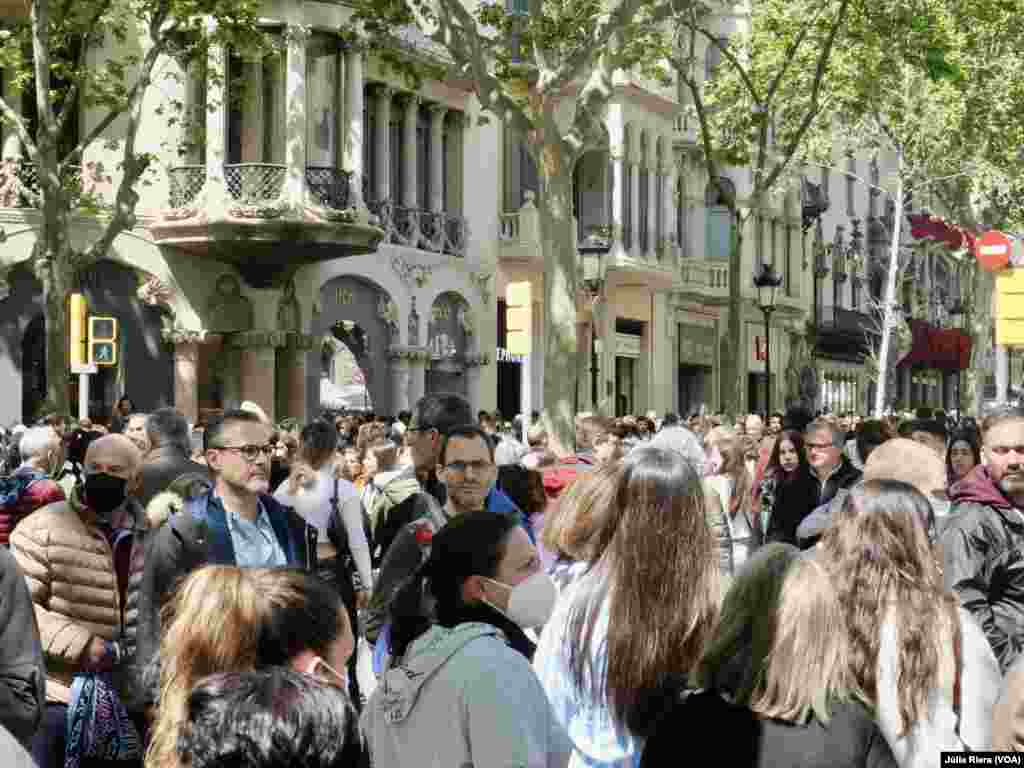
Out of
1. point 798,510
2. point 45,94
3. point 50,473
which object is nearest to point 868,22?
point 45,94

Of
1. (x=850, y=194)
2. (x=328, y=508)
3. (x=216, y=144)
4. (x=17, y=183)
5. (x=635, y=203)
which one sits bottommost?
(x=328, y=508)

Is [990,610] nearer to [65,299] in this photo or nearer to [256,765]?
[256,765]

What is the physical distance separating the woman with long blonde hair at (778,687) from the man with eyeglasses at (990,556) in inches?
102

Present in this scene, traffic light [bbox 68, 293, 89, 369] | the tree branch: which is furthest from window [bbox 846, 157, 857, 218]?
traffic light [bbox 68, 293, 89, 369]

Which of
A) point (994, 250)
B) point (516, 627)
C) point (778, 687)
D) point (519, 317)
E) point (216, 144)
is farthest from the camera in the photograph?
point (216, 144)

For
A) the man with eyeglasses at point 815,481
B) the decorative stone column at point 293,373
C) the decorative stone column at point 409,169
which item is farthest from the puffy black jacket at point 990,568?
the decorative stone column at point 409,169

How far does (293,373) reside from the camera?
31094 mm

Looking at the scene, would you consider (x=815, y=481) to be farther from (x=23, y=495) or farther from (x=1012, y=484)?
(x=23, y=495)

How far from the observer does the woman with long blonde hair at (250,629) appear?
432 centimetres

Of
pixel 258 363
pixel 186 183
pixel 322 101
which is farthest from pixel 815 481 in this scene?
pixel 322 101

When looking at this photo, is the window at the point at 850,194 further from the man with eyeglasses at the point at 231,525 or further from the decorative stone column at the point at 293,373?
the man with eyeglasses at the point at 231,525

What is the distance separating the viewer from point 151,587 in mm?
6953

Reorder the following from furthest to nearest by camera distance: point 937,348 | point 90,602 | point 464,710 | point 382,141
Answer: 1. point 937,348
2. point 382,141
3. point 90,602
4. point 464,710

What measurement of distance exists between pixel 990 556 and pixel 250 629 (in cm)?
355
